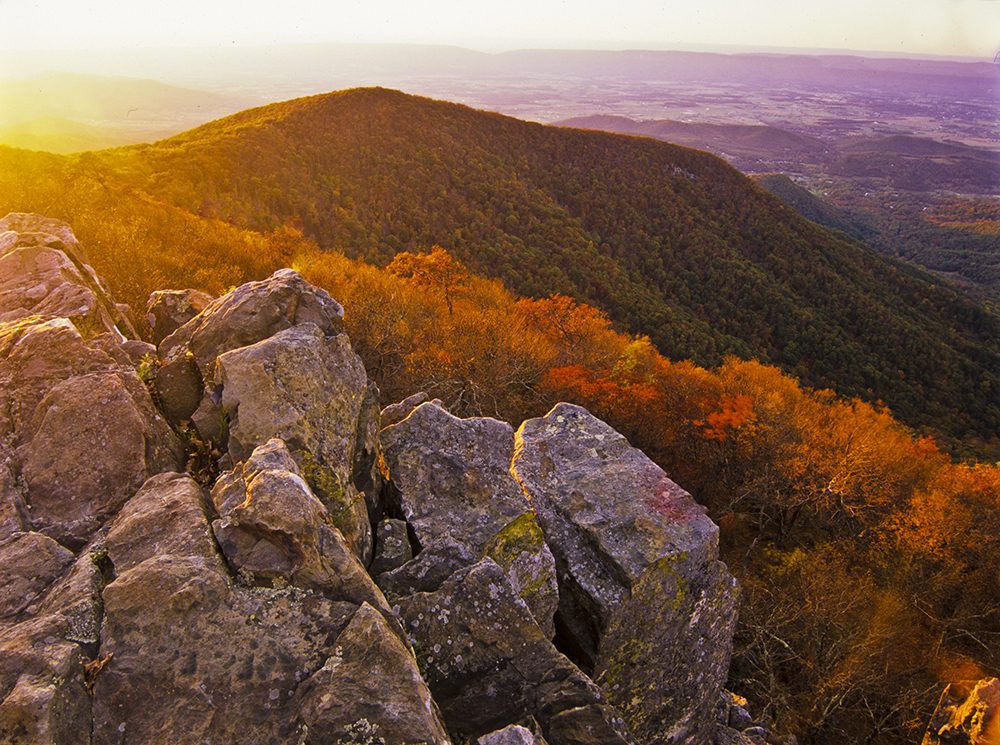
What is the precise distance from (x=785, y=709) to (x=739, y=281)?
274 feet

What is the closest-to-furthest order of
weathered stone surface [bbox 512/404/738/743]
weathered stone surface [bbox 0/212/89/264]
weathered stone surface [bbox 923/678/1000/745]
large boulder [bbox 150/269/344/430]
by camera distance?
large boulder [bbox 150/269/344/430] → weathered stone surface [bbox 512/404/738/743] → weathered stone surface [bbox 0/212/89/264] → weathered stone surface [bbox 923/678/1000/745]

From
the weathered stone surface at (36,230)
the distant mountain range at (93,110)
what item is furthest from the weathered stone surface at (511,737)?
the distant mountain range at (93,110)

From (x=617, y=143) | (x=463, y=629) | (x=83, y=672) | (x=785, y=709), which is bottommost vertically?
(x=785, y=709)

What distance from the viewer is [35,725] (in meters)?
5.11

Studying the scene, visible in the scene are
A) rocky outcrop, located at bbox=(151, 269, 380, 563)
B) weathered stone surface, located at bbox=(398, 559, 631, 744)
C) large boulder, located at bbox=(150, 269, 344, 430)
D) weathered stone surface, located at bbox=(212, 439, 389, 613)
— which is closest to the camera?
weathered stone surface, located at bbox=(212, 439, 389, 613)

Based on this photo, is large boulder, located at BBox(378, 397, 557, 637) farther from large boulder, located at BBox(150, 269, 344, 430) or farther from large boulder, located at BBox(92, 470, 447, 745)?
large boulder, located at BBox(150, 269, 344, 430)

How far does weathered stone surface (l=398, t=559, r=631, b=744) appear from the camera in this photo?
307 inches

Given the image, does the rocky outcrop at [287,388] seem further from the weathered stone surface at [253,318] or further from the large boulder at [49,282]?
the large boulder at [49,282]

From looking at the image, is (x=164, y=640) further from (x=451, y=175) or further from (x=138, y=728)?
(x=451, y=175)

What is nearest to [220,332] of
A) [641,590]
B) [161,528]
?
[161,528]

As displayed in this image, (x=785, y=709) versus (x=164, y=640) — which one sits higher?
(x=164, y=640)

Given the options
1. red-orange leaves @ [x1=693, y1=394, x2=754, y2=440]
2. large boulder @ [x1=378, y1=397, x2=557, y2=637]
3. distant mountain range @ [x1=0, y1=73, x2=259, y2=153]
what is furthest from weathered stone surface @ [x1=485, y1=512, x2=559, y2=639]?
distant mountain range @ [x1=0, y1=73, x2=259, y2=153]

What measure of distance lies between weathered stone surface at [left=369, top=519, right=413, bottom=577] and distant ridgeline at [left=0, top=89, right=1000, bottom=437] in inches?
1526

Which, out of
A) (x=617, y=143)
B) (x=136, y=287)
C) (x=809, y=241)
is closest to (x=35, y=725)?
(x=136, y=287)
